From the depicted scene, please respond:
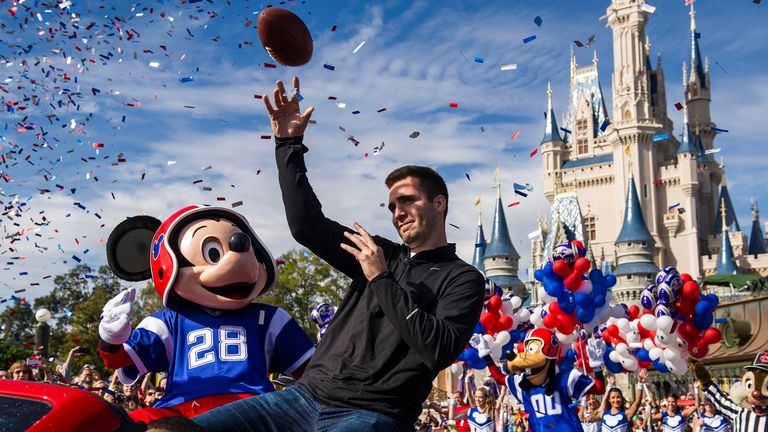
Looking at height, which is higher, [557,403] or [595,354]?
[595,354]

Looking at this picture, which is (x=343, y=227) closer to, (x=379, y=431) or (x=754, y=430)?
(x=379, y=431)

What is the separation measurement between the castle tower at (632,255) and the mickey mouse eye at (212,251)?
178 ft

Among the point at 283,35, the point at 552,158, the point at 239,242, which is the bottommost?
the point at 239,242

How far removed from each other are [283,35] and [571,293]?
8.66 meters

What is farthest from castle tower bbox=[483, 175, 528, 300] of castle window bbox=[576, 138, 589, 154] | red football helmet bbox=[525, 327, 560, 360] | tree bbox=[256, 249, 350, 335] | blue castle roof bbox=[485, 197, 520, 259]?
red football helmet bbox=[525, 327, 560, 360]

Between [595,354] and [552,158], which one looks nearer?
[595,354]

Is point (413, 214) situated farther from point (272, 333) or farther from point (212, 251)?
point (212, 251)

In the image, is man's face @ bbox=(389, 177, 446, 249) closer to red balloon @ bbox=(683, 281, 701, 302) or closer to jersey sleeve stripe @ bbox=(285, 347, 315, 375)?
jersey sleeve stripe @ bbox=(285, 347, 315, 375)

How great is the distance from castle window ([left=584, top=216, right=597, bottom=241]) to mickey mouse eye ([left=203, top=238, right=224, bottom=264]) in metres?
69.0

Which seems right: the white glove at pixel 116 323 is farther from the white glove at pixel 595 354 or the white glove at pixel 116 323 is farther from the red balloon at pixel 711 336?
the red balloon at pixel 711 336

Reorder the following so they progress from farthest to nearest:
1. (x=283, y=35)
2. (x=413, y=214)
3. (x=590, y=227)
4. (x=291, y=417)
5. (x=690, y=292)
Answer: (x=590, y=227), (x=690, y=292), (x=283, y=35), (x=413, y=214), (x=291, y=417)

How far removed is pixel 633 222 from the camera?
63719 millimetres

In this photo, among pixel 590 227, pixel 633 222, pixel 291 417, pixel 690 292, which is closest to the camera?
pixel 291 417

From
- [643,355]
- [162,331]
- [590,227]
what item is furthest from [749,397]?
[590,227]
